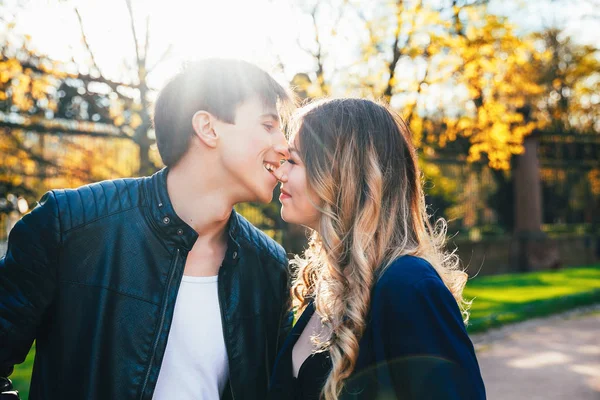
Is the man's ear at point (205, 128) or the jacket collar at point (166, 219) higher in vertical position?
the man's ear at point (205, 128)

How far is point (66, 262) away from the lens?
7.45ft

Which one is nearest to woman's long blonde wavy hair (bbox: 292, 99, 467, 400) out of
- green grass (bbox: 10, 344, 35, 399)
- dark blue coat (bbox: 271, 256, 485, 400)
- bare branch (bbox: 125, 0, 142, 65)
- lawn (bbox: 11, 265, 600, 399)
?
dark blue coat (bbox: 271, 256, 485, 400)

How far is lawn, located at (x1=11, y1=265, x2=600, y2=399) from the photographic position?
7.78 metres

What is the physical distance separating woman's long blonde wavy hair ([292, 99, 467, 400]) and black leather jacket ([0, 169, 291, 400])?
575mm

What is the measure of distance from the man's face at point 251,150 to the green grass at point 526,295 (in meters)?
4.62

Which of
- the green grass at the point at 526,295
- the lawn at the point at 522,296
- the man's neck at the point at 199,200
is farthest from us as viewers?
the green grass at the point at 526,295

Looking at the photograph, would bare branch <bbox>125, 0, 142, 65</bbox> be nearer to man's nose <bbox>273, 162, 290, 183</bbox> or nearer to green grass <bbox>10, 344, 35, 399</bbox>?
green grass <bbox>10, 344, 35, 399</bbox>

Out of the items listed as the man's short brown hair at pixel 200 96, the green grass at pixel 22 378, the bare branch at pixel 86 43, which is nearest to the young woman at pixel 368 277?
the man's short brown hair at pixel 200 96

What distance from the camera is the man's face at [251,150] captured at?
8.57 feet

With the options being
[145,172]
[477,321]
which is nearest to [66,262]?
[145,172]

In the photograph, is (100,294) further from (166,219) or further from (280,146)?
(280,146)

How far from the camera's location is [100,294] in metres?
2.31

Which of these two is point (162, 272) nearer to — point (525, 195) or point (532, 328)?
point (532, 328)

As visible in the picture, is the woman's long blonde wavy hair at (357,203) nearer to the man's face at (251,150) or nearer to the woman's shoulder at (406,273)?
the woman's shoulder at (406,273)
